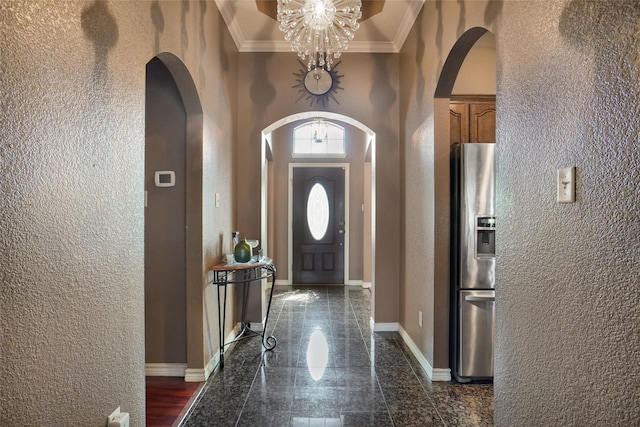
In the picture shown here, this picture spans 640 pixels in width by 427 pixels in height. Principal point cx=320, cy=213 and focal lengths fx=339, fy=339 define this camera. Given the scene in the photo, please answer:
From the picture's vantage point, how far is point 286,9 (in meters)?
2.26

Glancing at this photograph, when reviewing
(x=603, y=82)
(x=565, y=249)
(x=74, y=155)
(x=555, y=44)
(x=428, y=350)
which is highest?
(x=555, y=44)

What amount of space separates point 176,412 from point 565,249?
2361 millimetres

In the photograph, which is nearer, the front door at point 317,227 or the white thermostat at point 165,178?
the white thermostat at point 165,178

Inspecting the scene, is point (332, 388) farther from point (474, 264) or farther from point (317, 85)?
point (317, 85)

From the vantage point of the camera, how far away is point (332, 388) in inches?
97.3

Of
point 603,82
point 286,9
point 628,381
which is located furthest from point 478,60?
point 628,381

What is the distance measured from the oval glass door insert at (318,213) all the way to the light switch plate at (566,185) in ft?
16.5

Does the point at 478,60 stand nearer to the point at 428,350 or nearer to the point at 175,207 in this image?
the point at 428,350

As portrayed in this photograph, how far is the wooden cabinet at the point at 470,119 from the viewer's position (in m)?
2.88

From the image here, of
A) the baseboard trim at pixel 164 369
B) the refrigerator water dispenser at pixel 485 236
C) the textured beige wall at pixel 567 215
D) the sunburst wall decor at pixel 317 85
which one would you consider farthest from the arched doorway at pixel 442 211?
the baseboard trim at pixel 164 369

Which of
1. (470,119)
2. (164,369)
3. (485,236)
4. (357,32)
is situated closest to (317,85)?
(357,32)

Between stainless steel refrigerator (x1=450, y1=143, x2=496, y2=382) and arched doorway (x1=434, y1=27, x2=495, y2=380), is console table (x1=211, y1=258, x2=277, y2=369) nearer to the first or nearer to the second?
arched doorway (x1=434, y1=27, x2=495, y2=380)

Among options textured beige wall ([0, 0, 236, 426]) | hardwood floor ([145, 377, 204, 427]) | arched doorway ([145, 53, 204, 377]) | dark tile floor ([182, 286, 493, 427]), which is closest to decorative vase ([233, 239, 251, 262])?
arched doorway ([145, 53, 204, 377])

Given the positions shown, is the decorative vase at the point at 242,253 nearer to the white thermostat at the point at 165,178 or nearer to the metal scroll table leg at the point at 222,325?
the metal scroll table leg at the point at 222,325
